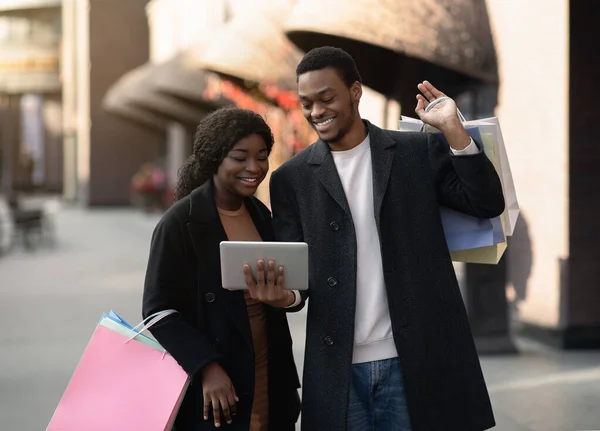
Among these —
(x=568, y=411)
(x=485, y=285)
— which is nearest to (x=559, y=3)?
(x=485, y=285)

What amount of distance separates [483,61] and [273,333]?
7.29 m

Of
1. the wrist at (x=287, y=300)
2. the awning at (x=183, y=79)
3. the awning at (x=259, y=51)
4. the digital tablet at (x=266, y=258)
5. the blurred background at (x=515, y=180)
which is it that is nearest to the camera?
the digital tablet at (x=266, y=258)

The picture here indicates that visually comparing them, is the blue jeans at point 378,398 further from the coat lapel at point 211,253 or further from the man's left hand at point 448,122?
the man's left hand at point 448,122

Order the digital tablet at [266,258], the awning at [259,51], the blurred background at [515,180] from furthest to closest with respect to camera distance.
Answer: the awning at [259,51] → the blurred background at [515,180] → the digital tablet at [266,258]

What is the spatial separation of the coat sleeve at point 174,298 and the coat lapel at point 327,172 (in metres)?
0.52

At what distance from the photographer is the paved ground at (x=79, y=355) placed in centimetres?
652

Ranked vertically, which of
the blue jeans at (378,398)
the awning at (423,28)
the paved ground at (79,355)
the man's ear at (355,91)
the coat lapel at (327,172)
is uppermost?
the awning at (423,28)

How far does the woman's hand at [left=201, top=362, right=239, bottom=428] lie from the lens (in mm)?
3227

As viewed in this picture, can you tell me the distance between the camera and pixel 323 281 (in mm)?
3199

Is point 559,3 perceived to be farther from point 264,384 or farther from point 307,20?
point 264,384

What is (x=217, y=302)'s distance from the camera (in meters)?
3.31

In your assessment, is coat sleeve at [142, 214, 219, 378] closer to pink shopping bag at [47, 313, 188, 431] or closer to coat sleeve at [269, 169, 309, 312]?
pink shopping bag at [47, 313, 188, 431]

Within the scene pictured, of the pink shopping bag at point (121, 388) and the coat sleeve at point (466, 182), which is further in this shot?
the pink shopping bag at point (121, 388)

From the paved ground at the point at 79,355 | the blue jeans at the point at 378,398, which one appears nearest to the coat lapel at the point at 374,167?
the blue jeans at the point at 378,398
